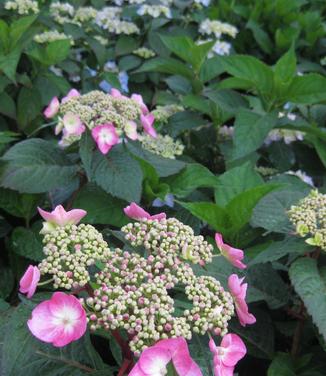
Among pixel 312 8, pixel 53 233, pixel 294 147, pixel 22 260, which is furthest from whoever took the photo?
pixel 312 8

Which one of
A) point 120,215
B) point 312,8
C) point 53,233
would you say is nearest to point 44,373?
point 53,233

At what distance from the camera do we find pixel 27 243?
1441mm

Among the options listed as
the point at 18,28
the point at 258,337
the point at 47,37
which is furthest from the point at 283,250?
the point at 47,37

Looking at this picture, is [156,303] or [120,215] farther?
[120,215]

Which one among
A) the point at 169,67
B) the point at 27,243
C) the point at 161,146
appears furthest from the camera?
the point at 169,67

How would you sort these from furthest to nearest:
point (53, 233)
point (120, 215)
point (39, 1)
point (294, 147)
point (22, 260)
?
point (39, 1) < point (294, 147) < point (22, 260) < point (120, 215) < point (53, 233)

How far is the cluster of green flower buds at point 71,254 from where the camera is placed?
79cm

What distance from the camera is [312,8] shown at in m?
3.20

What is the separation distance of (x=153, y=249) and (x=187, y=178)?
0.60 meters

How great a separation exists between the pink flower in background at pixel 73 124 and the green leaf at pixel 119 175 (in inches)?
3.5

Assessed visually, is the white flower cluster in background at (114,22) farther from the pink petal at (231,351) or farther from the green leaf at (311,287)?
the pink petal at (231,351)

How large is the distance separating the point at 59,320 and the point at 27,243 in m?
0.71

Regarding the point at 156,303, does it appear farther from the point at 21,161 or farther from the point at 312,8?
the point at 312,8

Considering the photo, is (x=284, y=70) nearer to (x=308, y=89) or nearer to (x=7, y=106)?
(x=308, y=89)
